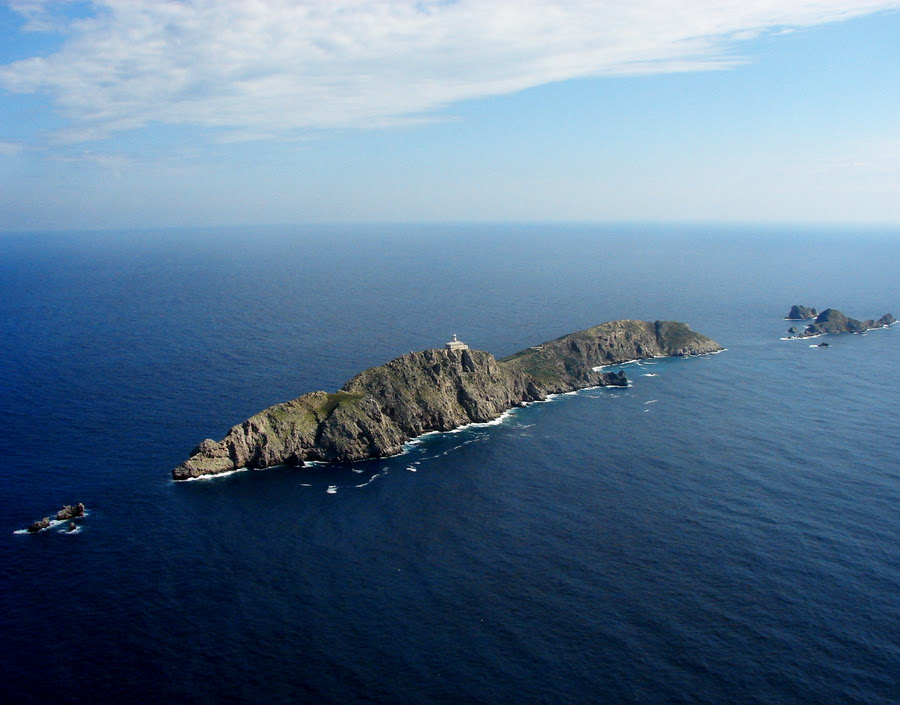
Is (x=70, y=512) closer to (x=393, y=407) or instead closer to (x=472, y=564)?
(x=393, y=407)

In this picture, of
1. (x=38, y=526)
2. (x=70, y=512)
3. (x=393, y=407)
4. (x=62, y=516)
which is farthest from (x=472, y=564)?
(x=38, y=526)

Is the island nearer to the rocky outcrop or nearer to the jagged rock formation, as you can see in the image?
the rocky outcrop

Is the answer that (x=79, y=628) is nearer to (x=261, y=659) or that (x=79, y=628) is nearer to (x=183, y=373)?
(x=261, y=659)

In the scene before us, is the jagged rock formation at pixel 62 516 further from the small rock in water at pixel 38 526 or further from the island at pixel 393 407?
the island at pixel 393 407

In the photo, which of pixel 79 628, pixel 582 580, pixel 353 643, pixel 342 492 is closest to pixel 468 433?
pixel 342 492

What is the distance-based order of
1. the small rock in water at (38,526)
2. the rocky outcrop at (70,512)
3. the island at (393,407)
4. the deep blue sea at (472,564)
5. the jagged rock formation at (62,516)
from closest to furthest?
the deep blue sea at (472,564) < the small rock in water at (38,526) < the jagged rock formation at (62,516) < the rocky outcrop at (70,512) < the island at (393,407)

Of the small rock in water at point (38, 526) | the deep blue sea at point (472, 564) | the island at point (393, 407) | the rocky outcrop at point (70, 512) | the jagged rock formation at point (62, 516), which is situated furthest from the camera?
the island at point (393, 407)

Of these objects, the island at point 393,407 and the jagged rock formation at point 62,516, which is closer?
the jagged rock formation at point 62,516

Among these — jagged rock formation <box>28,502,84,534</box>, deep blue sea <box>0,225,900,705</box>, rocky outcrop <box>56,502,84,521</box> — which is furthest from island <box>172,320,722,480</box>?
jagged rock formation <box>28,502,84,534</box>

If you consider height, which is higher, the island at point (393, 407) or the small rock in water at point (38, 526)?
the island at point (393, 407)

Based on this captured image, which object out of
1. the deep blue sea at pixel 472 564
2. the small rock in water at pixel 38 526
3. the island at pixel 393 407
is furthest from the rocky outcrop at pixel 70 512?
the island at pixel 393 407
